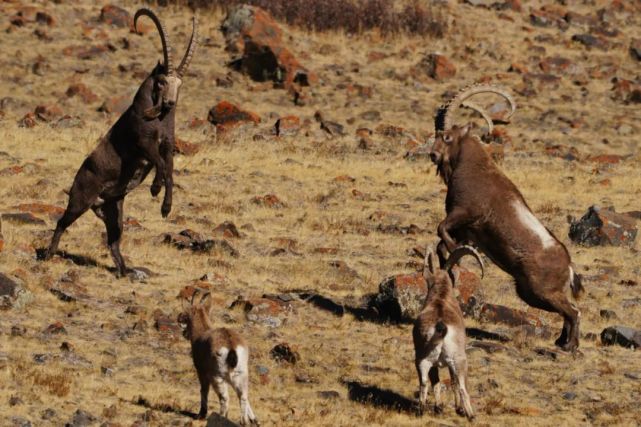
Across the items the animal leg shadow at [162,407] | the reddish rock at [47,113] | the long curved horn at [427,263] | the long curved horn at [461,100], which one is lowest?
the reddish rock at [47,113]

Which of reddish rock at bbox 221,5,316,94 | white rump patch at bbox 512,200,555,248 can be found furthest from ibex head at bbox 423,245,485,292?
reddish rock at bbox 221,5,316,94

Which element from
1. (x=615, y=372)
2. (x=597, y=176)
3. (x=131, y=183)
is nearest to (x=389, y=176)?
(x=597, y=176)

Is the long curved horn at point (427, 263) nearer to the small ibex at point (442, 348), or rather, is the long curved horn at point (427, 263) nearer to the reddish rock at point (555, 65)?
the small ibex at point (442, 348)

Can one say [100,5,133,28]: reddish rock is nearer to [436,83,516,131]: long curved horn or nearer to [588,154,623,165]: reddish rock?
[588,154,623,165]: reddish rock

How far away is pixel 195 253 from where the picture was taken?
1656cm

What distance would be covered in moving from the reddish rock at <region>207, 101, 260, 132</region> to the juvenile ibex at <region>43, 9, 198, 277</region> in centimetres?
1095

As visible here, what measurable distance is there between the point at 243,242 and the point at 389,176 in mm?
6037

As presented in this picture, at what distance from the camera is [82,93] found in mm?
27266

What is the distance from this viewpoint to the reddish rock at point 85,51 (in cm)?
2962

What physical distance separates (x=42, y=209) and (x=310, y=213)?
419cm

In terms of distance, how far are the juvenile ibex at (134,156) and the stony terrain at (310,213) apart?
0.66 metres

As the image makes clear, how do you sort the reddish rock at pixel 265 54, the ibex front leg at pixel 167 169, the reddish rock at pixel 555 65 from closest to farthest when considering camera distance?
the ibex front leg at pixel 167 169
the reddish rock at pixel 265 54
the reddish rock at pixel 555 65

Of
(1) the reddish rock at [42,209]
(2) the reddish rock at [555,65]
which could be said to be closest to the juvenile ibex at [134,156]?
(1) the reddish rock at [42,209]

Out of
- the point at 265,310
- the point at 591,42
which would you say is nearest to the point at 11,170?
the point at 265,310
